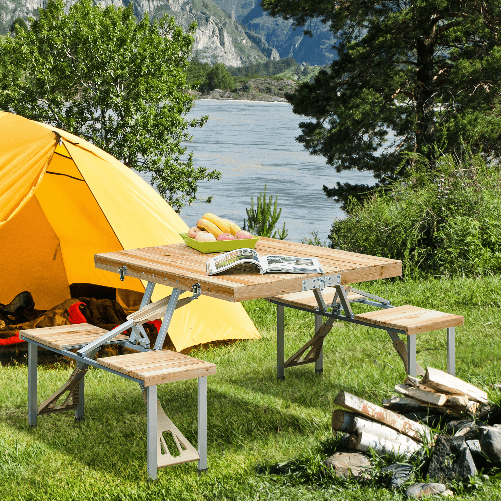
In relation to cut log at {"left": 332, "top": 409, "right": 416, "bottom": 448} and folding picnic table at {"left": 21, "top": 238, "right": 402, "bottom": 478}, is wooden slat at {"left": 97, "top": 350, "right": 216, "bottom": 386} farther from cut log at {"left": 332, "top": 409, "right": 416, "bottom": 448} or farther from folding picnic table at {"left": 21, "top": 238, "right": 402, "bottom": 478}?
cut log at {"left": 332, "top": 409, "right": 416, "bottom": 448}

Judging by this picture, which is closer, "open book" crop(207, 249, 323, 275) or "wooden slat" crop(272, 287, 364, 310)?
"open book" crop(207, 249, 323, 275)

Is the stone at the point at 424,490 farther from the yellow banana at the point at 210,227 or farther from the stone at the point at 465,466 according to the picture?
the yellow banana at the point at 210,227

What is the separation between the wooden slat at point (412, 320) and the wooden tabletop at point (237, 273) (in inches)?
13.4

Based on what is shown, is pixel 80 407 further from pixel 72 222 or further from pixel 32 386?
pixel 72 222

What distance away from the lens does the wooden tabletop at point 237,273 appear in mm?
3393

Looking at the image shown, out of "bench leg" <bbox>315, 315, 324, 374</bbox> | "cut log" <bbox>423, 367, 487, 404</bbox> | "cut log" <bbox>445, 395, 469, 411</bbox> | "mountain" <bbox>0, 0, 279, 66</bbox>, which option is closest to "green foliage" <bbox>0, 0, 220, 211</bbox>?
"bench leg" <bbox>315, 315, 324, 374</bbox>

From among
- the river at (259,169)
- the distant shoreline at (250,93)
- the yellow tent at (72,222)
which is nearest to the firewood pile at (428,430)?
the yellow tent at (72,222)

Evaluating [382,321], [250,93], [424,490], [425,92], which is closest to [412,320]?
[382,321]

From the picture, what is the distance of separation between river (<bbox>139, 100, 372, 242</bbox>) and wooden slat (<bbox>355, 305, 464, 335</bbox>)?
2537 centimetres

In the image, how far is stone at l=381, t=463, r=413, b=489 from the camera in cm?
308

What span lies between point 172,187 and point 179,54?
103 inches

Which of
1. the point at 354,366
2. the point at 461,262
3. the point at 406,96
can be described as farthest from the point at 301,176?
the point at 354,366

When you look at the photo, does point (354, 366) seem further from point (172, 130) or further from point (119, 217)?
point (172, 130)

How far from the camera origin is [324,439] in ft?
12.1
